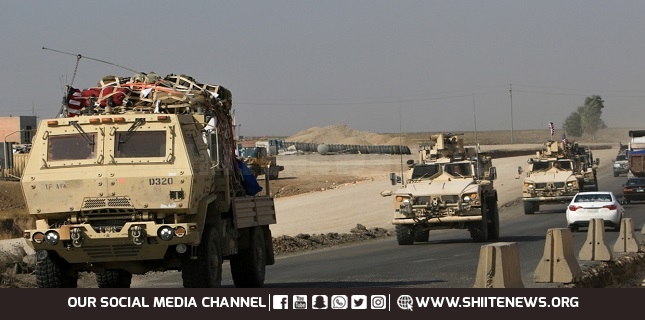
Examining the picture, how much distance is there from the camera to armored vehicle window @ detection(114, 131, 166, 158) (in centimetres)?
1619

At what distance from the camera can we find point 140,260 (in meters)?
16.3

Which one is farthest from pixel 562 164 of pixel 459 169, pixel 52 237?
pixel 52 237

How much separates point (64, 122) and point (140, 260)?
86.2 inches

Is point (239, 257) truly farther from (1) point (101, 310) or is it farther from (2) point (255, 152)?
(2) point (255, 152)

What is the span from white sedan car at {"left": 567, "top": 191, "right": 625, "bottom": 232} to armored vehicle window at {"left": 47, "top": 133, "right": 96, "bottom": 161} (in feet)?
72.0

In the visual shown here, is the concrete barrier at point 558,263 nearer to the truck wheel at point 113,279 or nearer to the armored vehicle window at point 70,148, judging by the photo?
the truck wheel at point 113,279

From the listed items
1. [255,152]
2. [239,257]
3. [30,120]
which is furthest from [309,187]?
[239,257]

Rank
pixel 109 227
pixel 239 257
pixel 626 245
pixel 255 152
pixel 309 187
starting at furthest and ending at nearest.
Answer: pixel 309 187, pixel 255 152, pixel 626 245, pixel 239 257, pixel 109 227

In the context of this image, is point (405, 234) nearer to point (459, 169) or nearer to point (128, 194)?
point (459, 169)

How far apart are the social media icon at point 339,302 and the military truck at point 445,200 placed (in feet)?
61.7

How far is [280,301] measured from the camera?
11.5 m

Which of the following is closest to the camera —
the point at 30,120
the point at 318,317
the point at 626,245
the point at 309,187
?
the point at 318,317

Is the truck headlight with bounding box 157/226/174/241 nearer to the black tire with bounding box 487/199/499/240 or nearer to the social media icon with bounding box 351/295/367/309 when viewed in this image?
the social media icon with bounding box 351/295/367/309

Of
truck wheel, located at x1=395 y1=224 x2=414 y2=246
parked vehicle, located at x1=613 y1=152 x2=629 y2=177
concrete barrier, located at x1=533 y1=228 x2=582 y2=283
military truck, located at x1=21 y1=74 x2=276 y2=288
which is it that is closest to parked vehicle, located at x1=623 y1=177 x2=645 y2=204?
truck wheel, located at x1=395 y1=224 x2=414 y2=246
